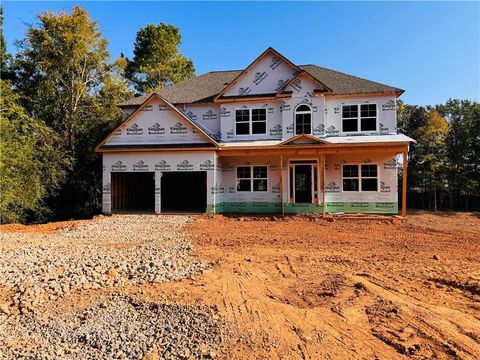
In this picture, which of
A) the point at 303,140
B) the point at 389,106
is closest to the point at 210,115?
the point at 303,140

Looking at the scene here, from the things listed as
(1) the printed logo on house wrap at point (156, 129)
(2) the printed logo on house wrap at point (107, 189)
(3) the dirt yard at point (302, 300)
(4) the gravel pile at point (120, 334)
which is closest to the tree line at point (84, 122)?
(2) the printed logo on house wrap at point (107, 189)

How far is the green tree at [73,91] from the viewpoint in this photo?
2172cm

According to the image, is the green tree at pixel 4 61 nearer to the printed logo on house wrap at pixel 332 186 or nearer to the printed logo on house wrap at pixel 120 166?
the printed logo on house wrap at pixel 120 166

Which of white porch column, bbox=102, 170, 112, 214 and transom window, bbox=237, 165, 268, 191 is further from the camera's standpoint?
transom window, bbox=237, 165, 268, 191

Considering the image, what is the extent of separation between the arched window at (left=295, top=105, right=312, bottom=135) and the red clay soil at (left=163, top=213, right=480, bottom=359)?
797 cm

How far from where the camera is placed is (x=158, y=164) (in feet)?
55.7

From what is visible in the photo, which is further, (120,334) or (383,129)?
(383,129)

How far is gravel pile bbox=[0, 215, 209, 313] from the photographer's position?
5852mm

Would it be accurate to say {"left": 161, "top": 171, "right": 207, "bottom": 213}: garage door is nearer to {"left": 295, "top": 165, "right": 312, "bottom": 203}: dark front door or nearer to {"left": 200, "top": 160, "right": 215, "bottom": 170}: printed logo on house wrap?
{"left": 200, "top": 160, "right": 215, "bottom": 170}: printed logo on house wrap

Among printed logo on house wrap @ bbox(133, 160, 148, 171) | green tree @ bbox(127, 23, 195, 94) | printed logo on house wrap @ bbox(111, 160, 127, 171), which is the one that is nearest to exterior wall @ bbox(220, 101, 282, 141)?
printed logo on house wrap @ bbox(133, 160, 148, 171)

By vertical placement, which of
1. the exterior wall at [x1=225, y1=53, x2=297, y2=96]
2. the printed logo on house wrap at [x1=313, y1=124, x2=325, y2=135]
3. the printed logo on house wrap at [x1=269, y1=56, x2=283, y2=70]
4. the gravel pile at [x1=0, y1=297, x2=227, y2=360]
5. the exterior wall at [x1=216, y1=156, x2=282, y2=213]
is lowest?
the gravel pile at [x1=0, y1=297, x2=227, y2=360]

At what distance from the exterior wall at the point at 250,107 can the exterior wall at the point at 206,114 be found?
1.99 ft

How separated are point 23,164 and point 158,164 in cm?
705

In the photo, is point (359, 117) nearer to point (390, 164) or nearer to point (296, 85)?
point (390, 164)
